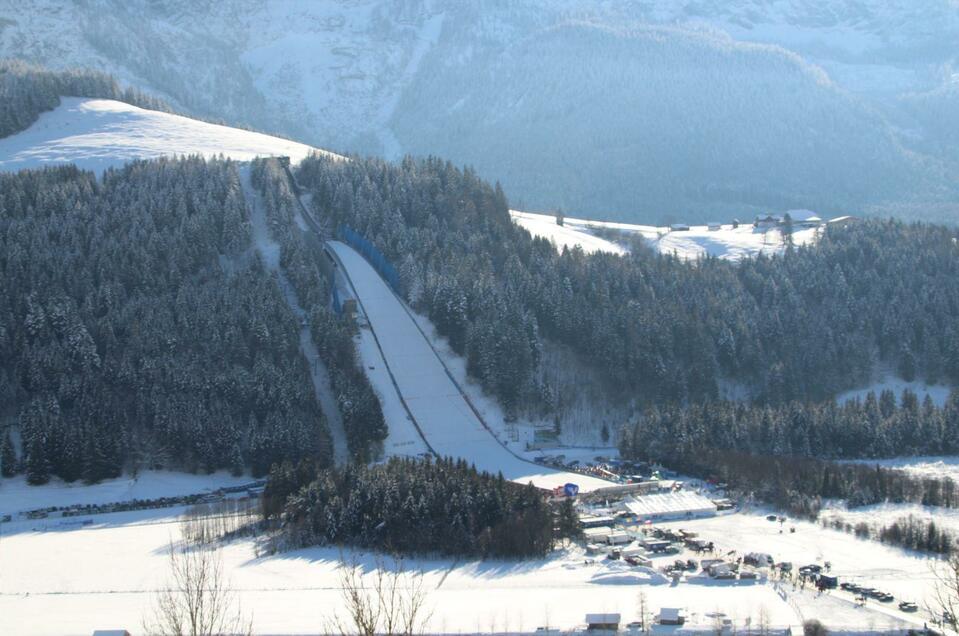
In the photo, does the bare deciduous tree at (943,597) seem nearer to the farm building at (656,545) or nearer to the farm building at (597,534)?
the farm building at (656,545)

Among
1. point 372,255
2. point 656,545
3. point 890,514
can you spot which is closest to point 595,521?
point 656,545

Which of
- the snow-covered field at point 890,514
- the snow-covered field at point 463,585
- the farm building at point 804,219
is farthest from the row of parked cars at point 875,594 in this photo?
the farm building at point 804,219

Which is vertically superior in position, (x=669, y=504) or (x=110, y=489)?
(x=110, y=489)

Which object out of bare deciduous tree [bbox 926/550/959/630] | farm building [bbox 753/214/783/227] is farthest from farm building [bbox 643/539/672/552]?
farm building [bbox 753/214/783/227]

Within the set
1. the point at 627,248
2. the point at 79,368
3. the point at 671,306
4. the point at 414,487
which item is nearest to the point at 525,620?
the point at 414,487

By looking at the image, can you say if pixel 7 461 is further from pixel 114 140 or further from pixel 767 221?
pixel 767 221

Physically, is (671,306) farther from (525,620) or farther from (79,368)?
(525,620)
